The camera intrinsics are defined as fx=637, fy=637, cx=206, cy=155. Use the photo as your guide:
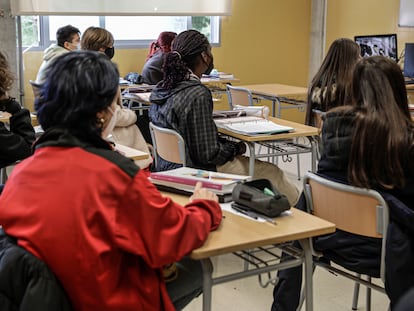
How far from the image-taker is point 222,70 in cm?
767

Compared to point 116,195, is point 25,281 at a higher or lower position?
lower

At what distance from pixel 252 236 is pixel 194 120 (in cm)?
141

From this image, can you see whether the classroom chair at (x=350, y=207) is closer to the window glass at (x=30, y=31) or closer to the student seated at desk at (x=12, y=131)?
the student seated at desk at (x=12, y=131)

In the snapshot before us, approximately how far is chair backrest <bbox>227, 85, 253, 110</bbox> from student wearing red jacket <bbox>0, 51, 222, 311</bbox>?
143 inches

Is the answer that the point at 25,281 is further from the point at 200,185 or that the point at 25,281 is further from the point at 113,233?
the point at 200,185

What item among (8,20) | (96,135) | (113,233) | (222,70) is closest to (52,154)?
(96,135)

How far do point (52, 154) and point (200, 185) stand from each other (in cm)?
59

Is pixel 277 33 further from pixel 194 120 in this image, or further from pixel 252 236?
pixel 252 236

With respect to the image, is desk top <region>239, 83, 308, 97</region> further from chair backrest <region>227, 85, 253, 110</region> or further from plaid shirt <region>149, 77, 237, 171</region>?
plaid shirt <region>149, 77, 237, 171</region>

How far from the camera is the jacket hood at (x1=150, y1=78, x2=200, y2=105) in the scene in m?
3.19

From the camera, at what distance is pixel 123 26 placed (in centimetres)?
714

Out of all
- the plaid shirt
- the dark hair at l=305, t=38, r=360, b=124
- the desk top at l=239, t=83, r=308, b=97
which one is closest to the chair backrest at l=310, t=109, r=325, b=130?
the dark hair at l=305, t=38, r=360, b=124

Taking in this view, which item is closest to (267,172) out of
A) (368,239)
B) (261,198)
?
(368,239)

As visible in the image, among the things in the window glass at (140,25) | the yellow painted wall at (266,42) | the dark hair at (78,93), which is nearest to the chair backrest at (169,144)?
the dark hair at (78,93)
